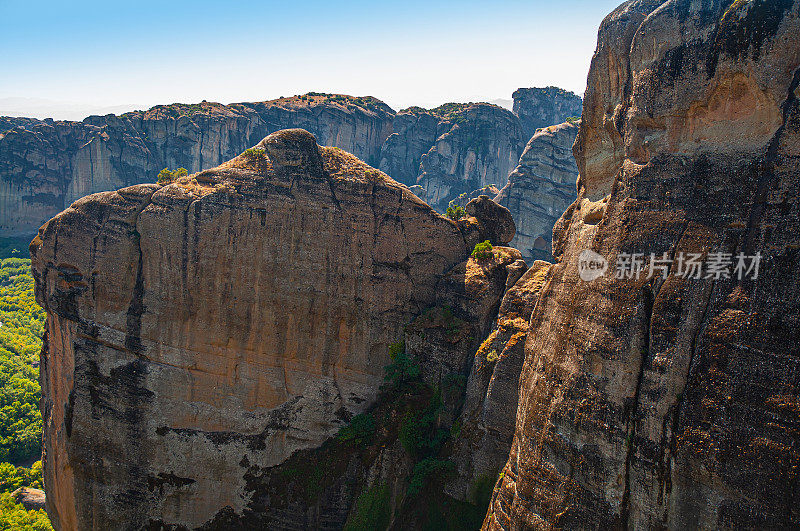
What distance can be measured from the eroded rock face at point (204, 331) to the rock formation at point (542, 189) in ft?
160

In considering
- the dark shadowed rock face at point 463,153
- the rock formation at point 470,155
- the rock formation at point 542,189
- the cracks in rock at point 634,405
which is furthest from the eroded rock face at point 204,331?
the rock formation at point 470,155

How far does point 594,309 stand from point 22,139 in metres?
92.6

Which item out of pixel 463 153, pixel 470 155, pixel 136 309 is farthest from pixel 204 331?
pixel 463 153

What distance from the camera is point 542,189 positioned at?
2800 inches

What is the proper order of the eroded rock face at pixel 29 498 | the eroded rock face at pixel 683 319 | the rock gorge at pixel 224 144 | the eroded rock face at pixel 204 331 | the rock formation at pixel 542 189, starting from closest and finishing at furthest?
1. the eroded rock face at pixel 683 319
2. the eroded rock face at pixel 204 331
3. the eroded rock face at pixel 29 498
4. the rock formation at pixel 542 189
5. the rock gorge at pixel 224 144

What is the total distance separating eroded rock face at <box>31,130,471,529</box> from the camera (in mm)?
24672

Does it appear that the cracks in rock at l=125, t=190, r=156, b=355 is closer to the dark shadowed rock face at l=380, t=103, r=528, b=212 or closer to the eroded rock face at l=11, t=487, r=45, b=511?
the eroded rock face at l=11, t=487, r=45, b=511

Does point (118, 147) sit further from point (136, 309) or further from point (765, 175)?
point (765, 175)

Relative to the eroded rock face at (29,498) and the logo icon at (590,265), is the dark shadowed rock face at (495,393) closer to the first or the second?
→ the logo icon at (590,265)

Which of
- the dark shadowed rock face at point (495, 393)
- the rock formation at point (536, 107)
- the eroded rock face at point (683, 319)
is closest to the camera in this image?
the eroded rock face at point (683, 319)

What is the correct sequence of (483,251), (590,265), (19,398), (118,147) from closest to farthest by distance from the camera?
(590,265) < (483,251) < (19,398) < (118,147)

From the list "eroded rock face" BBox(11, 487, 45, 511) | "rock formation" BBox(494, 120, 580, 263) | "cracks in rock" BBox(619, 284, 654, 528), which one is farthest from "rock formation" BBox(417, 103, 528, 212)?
"cracks in rock" BBox(619, 284, 654, 528)

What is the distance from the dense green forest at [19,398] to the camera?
30516 mm

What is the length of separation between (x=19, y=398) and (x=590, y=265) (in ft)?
150
